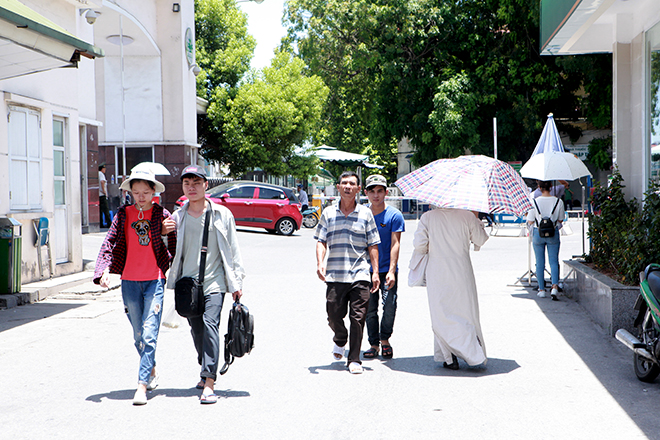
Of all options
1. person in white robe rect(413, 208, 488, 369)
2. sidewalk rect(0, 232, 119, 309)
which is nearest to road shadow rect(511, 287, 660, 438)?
person in white robe rect(413, 208, 488, 369)

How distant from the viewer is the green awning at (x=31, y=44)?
7.27 metres

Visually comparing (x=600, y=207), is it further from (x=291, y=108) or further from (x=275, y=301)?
(x=291, y=108)

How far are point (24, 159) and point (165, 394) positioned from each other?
21.6ft

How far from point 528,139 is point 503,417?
2494 cm

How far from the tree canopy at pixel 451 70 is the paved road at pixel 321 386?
19.1 m

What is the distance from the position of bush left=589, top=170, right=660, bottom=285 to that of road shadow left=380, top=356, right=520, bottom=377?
6.57 ft

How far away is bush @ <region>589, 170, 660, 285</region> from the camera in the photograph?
720cm

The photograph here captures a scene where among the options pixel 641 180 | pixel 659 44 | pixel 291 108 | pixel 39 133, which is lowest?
pixel 641 180

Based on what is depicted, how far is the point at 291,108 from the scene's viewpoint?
3055cm

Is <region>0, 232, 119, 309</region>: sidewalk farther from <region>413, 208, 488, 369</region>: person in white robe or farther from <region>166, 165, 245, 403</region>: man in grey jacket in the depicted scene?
<region>413, 208, 488, 369</region>: person in white robe

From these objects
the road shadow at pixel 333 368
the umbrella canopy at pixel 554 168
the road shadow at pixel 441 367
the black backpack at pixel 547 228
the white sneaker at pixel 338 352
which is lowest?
the road shadow at pixel 441 367

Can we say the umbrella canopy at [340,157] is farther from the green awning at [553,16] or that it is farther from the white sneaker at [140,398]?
the white sneaker at [140,398]

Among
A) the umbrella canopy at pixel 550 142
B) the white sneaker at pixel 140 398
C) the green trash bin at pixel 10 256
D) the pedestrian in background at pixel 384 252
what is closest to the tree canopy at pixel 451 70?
the umbrella canopy at pixel 550 142

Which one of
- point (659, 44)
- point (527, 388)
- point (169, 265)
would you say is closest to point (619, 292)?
point (527, 388)
